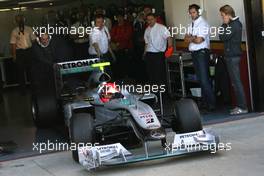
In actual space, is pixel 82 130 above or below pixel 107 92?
below

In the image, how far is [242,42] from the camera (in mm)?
9992

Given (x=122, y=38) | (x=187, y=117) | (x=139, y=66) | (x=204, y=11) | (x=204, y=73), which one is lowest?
(x=187, y=117)

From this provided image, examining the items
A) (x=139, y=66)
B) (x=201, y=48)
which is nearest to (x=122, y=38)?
(x=139, y=66)

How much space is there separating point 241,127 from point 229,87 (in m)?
1.72

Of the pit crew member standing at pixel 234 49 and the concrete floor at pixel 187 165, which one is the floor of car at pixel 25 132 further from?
the concrete floor at pixel 187 165

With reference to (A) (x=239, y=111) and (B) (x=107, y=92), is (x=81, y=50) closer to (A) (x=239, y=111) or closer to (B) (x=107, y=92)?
(A) (x=239, y=111)

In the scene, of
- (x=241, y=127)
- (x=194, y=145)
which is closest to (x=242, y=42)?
(x=241, y=127)

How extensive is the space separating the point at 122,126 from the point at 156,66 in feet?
13.2

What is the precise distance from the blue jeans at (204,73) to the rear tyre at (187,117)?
8.79 feet

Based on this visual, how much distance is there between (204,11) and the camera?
11242 mm

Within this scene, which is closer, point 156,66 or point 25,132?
point 25,132

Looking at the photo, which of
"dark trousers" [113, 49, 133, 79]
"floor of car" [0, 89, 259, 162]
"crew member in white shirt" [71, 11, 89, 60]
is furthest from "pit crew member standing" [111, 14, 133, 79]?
"floor of car" [0, 89, 259, 162]

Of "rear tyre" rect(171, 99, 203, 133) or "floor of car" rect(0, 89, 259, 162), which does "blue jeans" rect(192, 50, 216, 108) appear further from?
"rear tyre" rect(171, 99, 203, 133)

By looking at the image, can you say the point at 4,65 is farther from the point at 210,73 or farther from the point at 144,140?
the point at 144,140
